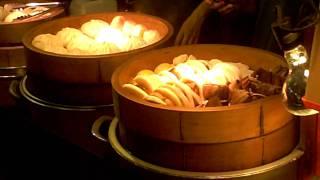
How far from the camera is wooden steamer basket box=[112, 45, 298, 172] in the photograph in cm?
237

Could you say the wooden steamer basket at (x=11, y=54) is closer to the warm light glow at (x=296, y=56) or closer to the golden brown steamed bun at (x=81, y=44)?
the golden brown steamed bun at (x=81, y=44)

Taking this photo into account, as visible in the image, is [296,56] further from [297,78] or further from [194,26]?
[194,26]

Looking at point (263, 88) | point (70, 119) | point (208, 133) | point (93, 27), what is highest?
point (93, 27)

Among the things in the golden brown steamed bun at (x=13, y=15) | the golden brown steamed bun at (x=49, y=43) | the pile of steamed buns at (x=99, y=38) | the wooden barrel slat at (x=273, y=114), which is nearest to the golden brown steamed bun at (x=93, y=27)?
the pile of steamed buns at (x=99, y=38)

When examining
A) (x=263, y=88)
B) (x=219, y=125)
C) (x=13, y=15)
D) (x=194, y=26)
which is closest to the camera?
(x=219, y=125)

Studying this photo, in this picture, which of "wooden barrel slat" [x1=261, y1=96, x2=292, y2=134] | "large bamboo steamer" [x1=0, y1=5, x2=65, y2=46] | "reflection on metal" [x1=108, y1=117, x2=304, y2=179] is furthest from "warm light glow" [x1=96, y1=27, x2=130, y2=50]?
"wooden barrel slat" [x1=261, y1=96, x2=292, y2=134]

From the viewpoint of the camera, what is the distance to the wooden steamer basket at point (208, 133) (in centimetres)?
237

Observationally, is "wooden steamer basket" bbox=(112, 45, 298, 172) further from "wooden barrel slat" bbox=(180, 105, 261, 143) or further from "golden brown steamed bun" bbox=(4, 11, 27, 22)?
"golden brown steamed bun" bbox=(4, 11, 27, 22)

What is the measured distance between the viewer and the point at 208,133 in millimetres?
2379

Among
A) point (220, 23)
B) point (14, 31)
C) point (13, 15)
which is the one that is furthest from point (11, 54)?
point (220, 23)

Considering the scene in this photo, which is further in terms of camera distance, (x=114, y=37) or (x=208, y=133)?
(x=114, y=37)

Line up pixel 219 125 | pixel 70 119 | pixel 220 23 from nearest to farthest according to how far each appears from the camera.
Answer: pixel 219 125
pixel 70 119
pixel 220 23

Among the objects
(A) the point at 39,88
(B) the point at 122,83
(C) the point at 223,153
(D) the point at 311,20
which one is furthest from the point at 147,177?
(A) the point at 39,88

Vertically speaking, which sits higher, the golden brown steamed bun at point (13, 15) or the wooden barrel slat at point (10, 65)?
the golden brown steamed bun at point (13, 15)
